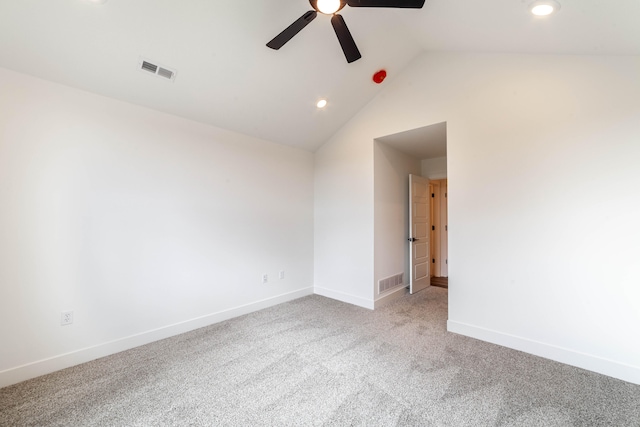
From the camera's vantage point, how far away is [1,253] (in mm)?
2066

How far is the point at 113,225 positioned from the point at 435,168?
488 cm

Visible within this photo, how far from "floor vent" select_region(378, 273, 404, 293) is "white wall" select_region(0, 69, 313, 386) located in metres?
1.71

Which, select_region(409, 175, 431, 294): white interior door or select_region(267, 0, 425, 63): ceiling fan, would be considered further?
select_region(409, 175, 431, 294): white interior door

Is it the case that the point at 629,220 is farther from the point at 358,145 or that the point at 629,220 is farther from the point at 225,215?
the point at 225,215

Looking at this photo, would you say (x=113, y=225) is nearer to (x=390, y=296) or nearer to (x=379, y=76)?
(x=379, y=76)

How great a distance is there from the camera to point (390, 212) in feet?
13.7

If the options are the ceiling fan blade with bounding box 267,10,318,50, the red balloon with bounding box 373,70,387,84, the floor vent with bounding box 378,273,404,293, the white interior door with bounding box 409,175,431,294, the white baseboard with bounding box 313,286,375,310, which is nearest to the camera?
the ceiling fan blade with bounding box 267,10,318,50

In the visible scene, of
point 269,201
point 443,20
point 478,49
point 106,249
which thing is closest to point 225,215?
point 269,201

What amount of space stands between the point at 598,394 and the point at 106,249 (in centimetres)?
424

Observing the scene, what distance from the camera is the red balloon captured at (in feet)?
11.3

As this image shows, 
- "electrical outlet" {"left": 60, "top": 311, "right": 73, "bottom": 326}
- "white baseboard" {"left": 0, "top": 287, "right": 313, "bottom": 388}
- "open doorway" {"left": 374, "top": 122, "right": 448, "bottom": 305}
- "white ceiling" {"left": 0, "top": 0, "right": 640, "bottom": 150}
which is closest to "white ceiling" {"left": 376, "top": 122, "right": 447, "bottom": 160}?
"open doorway" {"left": 374, "top": 122, "right": 448, "bottom": 305}

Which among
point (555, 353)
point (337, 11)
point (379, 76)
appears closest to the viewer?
point (337, 11)

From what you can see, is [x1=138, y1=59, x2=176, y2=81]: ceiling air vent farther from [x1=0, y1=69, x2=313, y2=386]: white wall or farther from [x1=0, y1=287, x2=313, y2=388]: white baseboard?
[x1=0, y1=287, x2=313, y2=388]: white baseboard

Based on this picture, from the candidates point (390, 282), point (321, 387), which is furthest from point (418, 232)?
point (321, 387)
